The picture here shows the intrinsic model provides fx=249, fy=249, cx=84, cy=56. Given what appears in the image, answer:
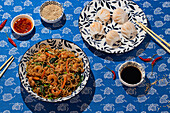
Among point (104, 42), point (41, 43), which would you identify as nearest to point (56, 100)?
point (41, 43)

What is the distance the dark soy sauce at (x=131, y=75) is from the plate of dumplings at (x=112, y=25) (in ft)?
1.28

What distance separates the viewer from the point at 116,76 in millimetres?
4578

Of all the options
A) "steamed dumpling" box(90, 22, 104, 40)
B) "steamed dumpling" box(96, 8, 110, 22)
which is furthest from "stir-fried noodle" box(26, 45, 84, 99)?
"steamed dumpling" box(96, 8, 110, 22)

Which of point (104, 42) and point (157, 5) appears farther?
point (157, 5)

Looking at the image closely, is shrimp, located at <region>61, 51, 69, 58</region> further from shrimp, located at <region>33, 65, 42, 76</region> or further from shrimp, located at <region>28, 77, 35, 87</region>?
shrimp, located at <region>28, 77, 35, 87</region>

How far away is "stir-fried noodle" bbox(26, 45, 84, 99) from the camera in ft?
13.9

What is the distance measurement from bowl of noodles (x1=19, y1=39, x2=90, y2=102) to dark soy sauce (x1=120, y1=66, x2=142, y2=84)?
0.64 meters

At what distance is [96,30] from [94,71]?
2.52 feet

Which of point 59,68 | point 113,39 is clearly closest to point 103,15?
point 113,39

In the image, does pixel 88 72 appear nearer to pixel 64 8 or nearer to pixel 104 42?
pixel 104 42

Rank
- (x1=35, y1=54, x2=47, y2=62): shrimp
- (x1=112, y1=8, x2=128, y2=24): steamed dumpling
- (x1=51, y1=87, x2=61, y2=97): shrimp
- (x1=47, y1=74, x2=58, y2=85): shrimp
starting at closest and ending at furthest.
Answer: (x1=51, y1=87, x2=61, y2=97): shrimp, (x1=47, y1=74, x2=58, y2=85): shrimp, (x1=35, y1=54, x2=47, y2=62): shrimp, (x1=112, y1=8, x2=128, y2=24): steamed dumpling

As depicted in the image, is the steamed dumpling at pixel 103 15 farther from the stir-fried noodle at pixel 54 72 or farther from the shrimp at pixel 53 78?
the shrimp at pixel 53 78

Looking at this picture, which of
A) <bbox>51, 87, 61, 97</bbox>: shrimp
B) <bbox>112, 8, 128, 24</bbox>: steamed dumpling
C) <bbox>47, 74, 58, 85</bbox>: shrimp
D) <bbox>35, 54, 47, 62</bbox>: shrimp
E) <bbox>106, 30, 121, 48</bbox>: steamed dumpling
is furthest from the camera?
<bbox>112, 8, 128, 24</bbox>: steamed dumpling

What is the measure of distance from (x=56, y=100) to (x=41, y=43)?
107 centimetres
